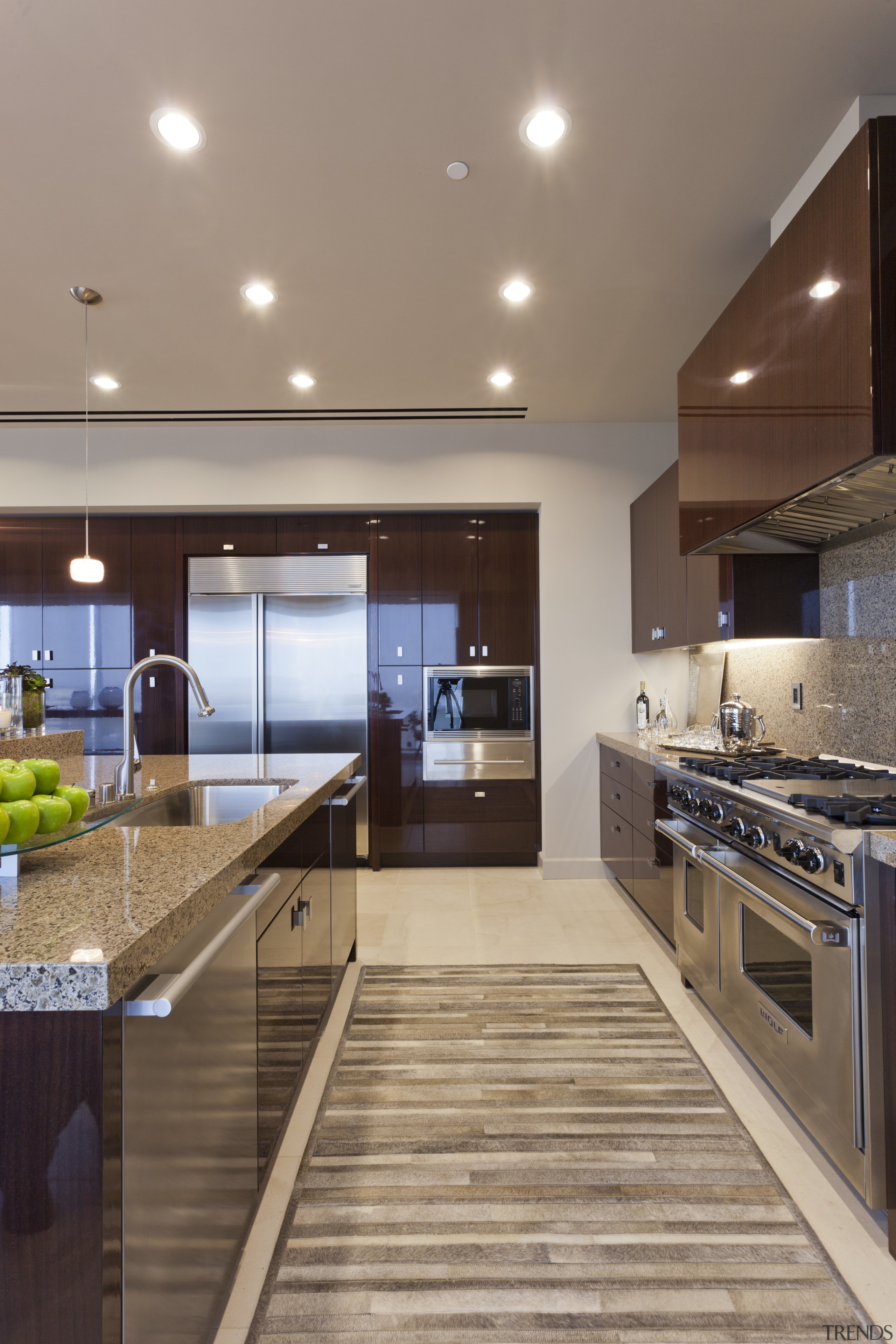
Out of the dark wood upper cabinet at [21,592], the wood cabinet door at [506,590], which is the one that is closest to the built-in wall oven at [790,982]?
the wood cabinet door at [506,590]

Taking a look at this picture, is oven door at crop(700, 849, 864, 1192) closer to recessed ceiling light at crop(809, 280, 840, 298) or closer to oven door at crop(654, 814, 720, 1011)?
oven door at crop(654, 814, 720, 1011)

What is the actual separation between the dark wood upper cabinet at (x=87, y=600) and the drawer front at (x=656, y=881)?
3361mm

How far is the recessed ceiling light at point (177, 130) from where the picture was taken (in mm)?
1927

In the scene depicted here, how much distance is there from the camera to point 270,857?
1.69 meters

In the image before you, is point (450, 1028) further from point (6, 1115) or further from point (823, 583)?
point (823, 583)

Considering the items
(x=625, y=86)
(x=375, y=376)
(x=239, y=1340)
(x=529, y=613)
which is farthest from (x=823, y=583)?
(x=239, y=1340)

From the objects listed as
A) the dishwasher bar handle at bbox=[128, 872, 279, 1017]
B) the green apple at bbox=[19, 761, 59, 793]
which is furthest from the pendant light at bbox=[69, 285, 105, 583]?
the dishwasher bar handle at bbox=[128, 872, 279, 1017]

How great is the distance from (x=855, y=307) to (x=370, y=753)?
3.51m

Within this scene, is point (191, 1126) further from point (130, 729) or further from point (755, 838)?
point (755, 838)

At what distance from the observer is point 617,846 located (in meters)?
3.89

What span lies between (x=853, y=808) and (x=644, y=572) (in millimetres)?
2666

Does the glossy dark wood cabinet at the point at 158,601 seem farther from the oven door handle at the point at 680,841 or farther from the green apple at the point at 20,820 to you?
the green apple at the point at 20,820

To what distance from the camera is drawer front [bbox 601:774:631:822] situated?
3.61 meters

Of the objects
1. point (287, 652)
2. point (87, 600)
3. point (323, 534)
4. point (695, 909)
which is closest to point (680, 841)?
point (695, 909)
